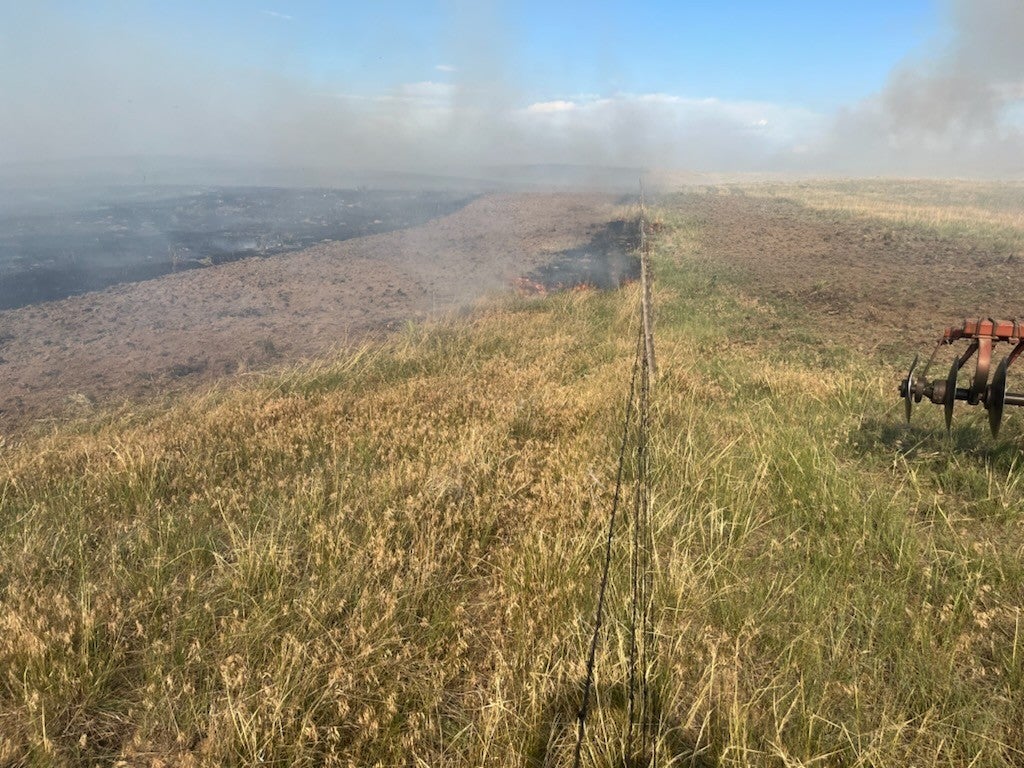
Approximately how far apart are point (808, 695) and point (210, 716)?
2280 mm

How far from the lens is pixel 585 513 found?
3.48m

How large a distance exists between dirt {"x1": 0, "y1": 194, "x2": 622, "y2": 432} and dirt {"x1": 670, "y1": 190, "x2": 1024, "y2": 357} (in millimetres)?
6103

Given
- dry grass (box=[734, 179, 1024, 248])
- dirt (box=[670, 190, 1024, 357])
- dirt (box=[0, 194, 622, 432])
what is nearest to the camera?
dirt (box=[0, 194, 622, 432])

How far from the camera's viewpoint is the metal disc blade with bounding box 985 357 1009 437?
331cm

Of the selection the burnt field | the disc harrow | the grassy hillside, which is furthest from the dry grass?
the burnt field

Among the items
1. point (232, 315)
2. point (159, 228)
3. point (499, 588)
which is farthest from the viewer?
point (159, 228)

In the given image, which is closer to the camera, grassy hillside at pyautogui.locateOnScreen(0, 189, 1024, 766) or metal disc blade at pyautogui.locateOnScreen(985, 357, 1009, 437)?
grassy hillside at pyautogui.locateOnScreen(0, 189, 1024, 766)

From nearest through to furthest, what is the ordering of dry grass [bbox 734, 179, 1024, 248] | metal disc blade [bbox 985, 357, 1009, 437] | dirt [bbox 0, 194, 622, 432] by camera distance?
metal disc blade [bbox 985, 357, 1009, 437]
dirt [bbox 0, 194, 622, 432]
dry grass [bbox 734, 179, 1024, 248]

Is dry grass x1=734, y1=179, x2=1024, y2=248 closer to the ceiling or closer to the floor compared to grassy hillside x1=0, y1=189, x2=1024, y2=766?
closer to the ceiling

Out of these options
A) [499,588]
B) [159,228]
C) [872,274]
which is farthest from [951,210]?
[159,228]

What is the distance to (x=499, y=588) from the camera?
2869 mm

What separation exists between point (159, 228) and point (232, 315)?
13.6 metres

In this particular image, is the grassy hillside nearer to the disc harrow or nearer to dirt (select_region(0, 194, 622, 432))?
the disc harrow

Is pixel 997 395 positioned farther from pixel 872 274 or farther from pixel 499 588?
pixel 872 274
